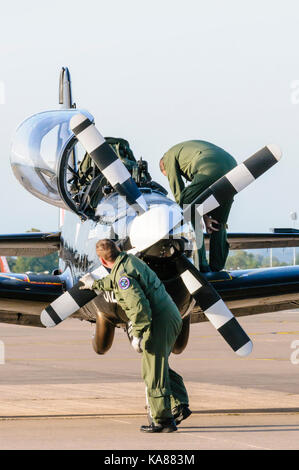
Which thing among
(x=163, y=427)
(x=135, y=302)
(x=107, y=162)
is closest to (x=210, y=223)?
(x=107, y=162)

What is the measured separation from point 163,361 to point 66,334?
2148 centimetres

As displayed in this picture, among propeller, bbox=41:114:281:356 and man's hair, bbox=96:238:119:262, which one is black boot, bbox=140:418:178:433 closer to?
propeller, bbox=41:114:281:356

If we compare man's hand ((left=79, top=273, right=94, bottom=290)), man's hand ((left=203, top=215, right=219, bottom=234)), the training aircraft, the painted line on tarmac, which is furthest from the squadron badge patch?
the painted line on tarmac

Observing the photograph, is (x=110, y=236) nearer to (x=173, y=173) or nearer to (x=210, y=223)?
(x=210, y=223)

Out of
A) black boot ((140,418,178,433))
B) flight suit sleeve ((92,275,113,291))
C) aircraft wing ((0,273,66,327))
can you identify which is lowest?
black boot ((140,418,178,433))

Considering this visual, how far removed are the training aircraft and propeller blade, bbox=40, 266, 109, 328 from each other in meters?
0.01

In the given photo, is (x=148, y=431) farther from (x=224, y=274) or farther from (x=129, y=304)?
(x=224, y=274)

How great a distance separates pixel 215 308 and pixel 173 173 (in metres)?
1.90

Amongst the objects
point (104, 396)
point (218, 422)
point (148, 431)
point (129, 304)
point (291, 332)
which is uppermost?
point (129, 304)

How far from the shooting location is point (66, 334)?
3022 cm

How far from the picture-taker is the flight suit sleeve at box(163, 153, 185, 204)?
10579 millimetres

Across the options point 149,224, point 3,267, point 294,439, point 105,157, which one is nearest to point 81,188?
point 105,157

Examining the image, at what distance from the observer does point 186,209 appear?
966cm
